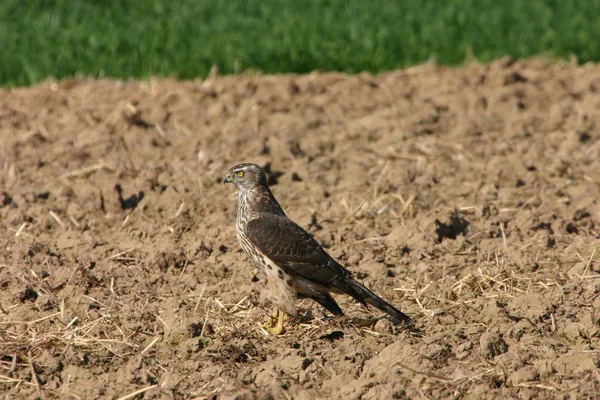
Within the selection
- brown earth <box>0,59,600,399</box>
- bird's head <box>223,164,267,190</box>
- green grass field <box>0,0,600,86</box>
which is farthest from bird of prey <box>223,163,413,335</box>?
green grass field <box>0,0,600,86</box>

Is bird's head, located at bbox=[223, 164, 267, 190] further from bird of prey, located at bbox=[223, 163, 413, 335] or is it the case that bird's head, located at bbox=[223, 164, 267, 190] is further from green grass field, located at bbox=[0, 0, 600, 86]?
green grass field, located at bbox=[0, 0, 600, 86]

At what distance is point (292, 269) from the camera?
264 inches

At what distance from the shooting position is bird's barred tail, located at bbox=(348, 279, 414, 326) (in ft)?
21.4

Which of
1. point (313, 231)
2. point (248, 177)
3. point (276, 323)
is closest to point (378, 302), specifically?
point (276, 323)

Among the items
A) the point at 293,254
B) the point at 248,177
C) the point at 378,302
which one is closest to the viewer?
the point at 378,302

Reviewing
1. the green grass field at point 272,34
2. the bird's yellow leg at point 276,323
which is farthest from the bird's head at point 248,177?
the green grass field at point 272,34

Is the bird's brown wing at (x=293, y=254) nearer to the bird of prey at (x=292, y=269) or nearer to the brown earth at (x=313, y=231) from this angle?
the bird of prey at (x=292, y=269)

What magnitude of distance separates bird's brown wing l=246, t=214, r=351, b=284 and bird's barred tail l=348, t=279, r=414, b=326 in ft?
0.41

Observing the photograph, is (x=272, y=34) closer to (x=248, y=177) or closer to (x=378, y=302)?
(x=248, y=177)

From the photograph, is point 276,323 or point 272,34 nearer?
point 276,323

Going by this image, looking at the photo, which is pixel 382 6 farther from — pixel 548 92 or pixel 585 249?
pixel 585 249

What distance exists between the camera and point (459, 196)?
9172mm

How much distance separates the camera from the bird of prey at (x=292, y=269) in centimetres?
667

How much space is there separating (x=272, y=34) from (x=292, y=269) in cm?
843
